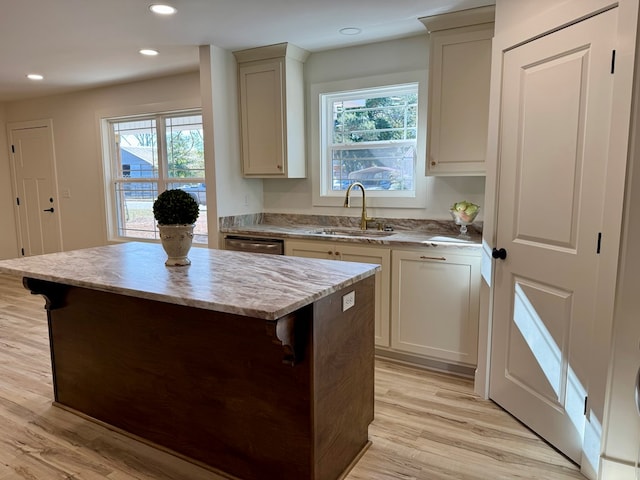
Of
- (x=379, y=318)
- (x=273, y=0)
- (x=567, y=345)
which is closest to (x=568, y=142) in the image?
(x=567, y=345)

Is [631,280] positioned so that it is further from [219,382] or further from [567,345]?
[219,382]

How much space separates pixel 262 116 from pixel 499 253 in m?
2.31

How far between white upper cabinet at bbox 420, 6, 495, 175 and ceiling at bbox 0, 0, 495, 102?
0.45 ft

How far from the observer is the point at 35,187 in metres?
5.97

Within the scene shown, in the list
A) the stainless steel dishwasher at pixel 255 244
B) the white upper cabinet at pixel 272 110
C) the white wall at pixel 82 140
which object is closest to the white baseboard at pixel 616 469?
the stainless steel dishwasher at pixel 255 244

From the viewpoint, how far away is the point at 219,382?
1906 millimetres

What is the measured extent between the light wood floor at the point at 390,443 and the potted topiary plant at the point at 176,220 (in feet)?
3.19

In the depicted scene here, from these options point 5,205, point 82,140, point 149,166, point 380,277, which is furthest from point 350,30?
point 5,205

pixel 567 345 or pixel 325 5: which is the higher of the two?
pixel 325 5

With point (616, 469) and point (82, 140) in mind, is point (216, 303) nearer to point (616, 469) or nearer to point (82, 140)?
point (616, 469)

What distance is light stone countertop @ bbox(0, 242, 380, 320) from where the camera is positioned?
148 centimetres

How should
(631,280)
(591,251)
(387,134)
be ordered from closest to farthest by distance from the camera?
1. (631,280)
2. (591,251)
3. (387,134)

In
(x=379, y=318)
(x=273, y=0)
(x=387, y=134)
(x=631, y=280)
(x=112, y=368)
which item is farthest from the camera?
(x=387, y=134)

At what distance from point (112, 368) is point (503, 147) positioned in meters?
2.40
